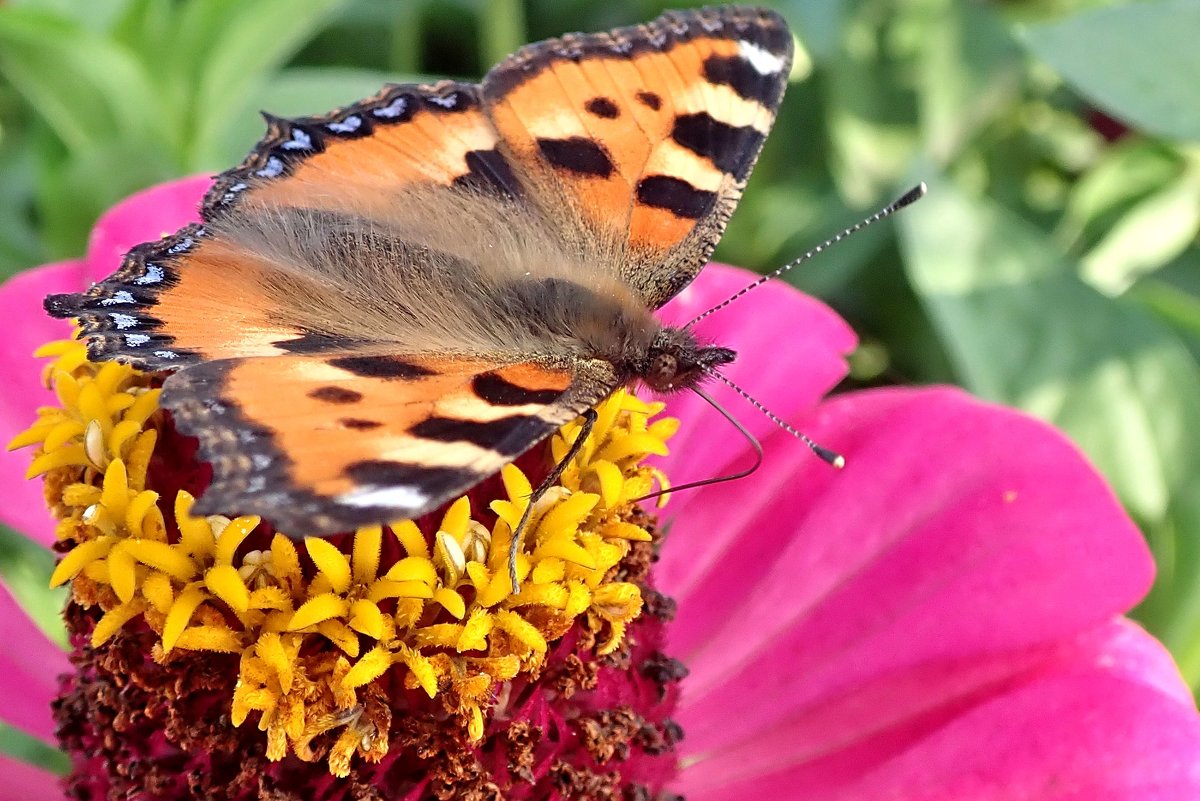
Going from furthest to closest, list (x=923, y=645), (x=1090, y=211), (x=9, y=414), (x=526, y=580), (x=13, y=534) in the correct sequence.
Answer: (x=1090, y=211) < (x=13, y=534) < (x=9, y=414) < (x=923, y=645) < (x=526, y=580)

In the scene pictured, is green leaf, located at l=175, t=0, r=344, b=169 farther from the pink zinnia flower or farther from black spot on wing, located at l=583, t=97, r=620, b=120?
black spot on wing, located at l=583, t=97, r=620, b=120

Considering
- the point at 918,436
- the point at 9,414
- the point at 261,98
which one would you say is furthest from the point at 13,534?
the point at 918,436

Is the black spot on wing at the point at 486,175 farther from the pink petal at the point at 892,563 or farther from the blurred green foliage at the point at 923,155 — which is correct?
the blurred green foliage at the point at 923,155

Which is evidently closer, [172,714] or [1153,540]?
[172,714]

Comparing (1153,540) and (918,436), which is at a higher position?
(918,436)

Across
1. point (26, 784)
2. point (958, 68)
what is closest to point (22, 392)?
point (26, 784)

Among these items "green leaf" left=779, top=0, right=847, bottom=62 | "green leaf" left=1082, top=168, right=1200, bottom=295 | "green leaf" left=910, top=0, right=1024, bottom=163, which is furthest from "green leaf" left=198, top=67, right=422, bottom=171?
"green leaf" left=1082, top=168, right=1200, bottom=295

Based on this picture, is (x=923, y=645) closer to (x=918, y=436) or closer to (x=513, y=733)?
A: (x=918, y=436)

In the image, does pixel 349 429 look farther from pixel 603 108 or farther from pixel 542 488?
pixel 603 108

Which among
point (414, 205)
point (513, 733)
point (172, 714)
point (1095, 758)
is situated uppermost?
point (414, 205)

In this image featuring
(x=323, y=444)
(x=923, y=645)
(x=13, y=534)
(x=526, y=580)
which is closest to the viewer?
(x=323, y=444)
